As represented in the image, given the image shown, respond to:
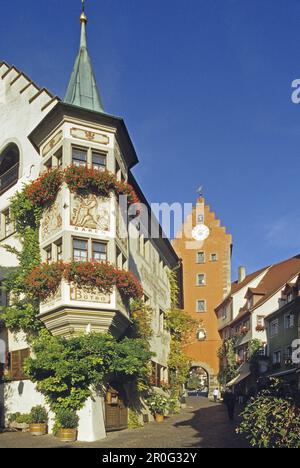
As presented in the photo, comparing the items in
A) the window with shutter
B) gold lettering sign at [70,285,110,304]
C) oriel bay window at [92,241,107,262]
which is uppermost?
oriel bay window at [92,241,107,262]

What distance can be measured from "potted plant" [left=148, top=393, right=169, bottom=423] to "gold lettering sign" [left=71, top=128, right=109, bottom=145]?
1321cm

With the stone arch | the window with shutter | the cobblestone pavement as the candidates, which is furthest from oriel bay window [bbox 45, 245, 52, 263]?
the stone arch

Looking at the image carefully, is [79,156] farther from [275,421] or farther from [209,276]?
[209,276]

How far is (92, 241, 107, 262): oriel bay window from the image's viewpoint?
73.5 ft

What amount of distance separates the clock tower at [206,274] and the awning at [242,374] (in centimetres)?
826

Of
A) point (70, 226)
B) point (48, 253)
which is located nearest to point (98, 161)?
point (70, 226)

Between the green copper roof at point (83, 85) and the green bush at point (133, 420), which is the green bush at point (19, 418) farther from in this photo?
the green copper roof at point (83, 85)

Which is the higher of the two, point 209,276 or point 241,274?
point 241,274

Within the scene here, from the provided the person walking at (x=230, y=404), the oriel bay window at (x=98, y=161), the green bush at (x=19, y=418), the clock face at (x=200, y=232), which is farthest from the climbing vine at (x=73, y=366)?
the clock face at (x=200, y=232)

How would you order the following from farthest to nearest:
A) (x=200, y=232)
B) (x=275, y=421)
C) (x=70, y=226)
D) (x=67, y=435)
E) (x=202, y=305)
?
(x=200, y=232) < (x=202, y=305) < (x=70, y=226) < (x=67, y=435) < (x=275, y=421)

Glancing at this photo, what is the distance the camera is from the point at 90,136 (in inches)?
922

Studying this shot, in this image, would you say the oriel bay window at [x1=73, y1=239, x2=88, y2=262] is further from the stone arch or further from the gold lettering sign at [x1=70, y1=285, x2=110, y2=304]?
the stone arch

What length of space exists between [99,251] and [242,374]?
32.1 meters

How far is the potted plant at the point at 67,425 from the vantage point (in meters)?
20.0
